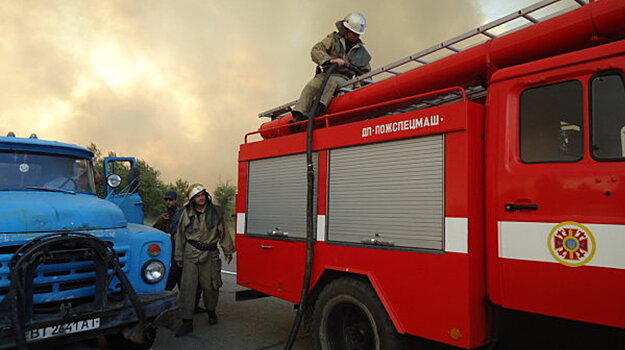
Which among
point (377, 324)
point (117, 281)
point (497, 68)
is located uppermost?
point (497, 68)

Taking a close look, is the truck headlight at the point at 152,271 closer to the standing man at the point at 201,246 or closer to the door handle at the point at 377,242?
the standing man at the point at 201,246

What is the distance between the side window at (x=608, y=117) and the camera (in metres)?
2.80

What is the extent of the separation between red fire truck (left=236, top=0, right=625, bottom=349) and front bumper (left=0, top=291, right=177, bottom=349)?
4.92ft

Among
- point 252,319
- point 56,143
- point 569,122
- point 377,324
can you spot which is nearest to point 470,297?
point 377,324

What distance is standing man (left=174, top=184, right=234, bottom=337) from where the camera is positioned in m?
5.82

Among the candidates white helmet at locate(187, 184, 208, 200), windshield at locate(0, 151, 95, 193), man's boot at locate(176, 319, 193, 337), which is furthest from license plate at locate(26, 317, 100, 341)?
white helmet at locate(187, 184, 208, 200)

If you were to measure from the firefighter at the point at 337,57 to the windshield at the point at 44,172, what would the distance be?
260 cm

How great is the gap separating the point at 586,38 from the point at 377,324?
9.16 ft

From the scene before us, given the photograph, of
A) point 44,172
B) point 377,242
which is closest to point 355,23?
point 377,242

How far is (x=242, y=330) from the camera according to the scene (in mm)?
5773

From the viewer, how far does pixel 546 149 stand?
3125 millimetres

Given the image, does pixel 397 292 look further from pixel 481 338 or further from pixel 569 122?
pixel 569 122

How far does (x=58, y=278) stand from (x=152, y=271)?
875mm

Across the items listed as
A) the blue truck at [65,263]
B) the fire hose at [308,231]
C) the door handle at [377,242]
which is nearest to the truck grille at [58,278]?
the blue truck at [65,263]
